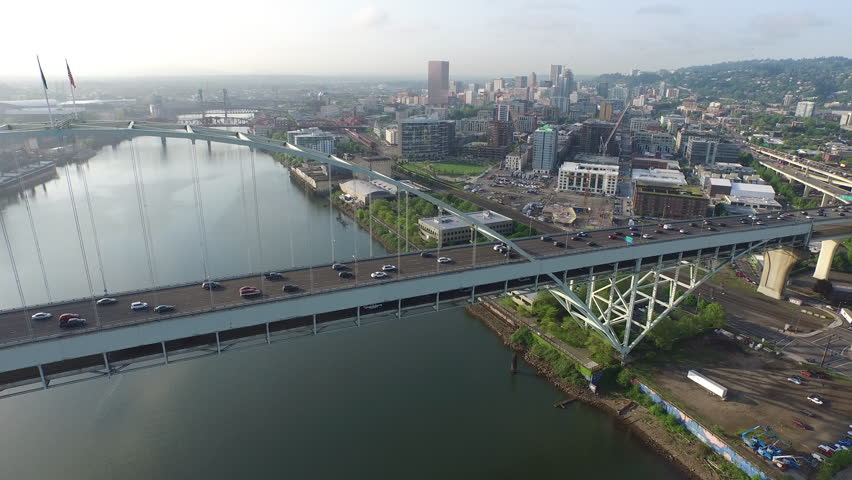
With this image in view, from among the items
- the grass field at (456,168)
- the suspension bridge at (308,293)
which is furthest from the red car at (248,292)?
the grass field at (456,168)

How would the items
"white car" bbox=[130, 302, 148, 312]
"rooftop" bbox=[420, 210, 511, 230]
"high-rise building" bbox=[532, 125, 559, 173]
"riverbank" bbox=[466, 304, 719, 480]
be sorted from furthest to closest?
1. "high-rise building" bbox=[532, 125, 559, 173]
2. "rooftop" bbox=[420, 210, 511, 230]
3. "riverbank" bbox=[466, 304, 719, 480]
4. "white car" bbox=[130, 302, 148, 312]

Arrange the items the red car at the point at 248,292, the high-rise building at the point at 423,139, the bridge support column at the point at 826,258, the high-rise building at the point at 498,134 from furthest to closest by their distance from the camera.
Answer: the high-rise building at the point at 498,134 → the high-rise building at the point at 423,139 → the bridge support column at the point at 826,258 → the red car at the point at 248,292

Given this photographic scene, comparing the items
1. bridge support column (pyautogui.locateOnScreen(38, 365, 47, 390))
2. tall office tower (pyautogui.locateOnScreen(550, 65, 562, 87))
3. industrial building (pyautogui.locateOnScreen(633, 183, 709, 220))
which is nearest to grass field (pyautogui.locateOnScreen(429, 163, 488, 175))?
industrial building (pyautogui.locateOnScreen(633, 183, 709, 220))

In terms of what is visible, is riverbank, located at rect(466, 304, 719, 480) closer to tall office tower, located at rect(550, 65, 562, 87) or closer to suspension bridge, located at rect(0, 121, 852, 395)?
suspension bridge, located at rect(0, 121, 852, 395)

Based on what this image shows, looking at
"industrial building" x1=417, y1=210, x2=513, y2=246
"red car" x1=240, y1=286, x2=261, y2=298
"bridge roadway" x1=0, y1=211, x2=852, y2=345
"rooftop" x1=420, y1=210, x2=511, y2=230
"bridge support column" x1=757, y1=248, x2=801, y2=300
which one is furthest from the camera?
"rooftop" x1=420, y1=210, x2=511, y2=230

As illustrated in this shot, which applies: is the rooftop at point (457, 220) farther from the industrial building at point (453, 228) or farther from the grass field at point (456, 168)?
the grass field at point (456, 168)

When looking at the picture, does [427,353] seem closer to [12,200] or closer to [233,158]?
[12,200]
